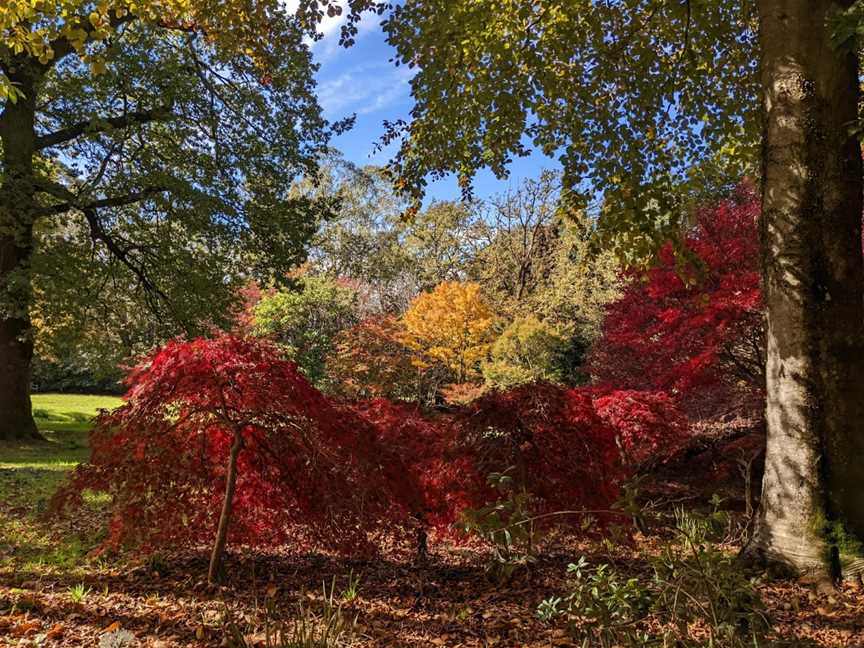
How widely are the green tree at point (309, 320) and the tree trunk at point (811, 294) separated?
1698 cm

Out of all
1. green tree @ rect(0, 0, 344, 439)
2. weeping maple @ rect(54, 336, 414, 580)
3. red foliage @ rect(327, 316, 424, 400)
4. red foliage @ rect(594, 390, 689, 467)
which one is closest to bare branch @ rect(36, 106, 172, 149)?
green tree @ rect(0, 0, 344, 439)

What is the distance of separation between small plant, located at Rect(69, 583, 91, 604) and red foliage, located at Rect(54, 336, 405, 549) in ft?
1.02

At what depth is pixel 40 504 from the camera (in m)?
6.66

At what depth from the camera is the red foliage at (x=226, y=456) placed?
150 inches

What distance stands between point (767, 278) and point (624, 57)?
14.5 feet

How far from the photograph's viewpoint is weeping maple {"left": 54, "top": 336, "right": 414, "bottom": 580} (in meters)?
3.82

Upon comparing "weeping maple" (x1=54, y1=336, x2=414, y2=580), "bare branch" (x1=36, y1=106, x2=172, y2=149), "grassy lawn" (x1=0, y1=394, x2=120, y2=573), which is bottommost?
"grassy lawn" (x1=0, y1=394, x2=120, y2=573)

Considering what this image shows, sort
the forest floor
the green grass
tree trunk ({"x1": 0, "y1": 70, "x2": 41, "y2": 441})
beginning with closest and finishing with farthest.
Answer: the forest floor < the green grass < tree trunk ({"x1": 0, "y1": 70, "x2": 41, "y2": 441})

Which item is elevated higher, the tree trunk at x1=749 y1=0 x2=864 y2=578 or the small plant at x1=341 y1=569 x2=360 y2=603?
the tree trunk at x1=749 y1=0 x2=864 y2=578

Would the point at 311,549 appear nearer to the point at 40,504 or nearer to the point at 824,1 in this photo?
the point at 40,504

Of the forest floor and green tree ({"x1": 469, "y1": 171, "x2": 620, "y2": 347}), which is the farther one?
green tree ({"x1": 469, "y1": 171, "x2": 620, "y2": 347})

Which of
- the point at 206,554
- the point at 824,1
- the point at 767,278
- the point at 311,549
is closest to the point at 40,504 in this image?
the point at 206,554

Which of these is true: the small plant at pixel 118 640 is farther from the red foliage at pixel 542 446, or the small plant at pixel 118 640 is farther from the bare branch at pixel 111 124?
the bare branch at pixel 111 124

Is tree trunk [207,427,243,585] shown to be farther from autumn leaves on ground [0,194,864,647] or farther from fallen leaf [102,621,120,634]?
fallen leaf [102,621,120,634]
